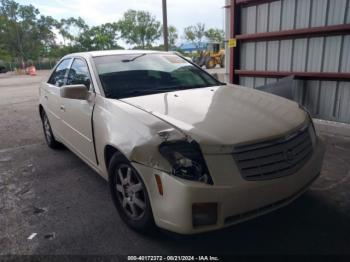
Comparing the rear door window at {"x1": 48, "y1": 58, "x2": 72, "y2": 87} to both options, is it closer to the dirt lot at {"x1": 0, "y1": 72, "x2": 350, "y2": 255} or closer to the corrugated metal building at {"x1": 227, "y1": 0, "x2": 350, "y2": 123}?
the dirt lot at {"x1": 0, "y1": 72, "x2": 350, "y2": 255}

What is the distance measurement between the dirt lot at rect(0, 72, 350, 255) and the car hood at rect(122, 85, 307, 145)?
92cm

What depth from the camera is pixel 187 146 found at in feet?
6.87

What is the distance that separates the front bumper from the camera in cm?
198

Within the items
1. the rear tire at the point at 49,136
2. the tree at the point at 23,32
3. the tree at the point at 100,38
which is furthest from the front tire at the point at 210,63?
the tree at the point at 23,32

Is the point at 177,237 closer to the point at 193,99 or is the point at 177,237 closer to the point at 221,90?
the point at 193,99

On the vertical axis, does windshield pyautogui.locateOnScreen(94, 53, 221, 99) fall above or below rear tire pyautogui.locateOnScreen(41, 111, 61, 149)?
above

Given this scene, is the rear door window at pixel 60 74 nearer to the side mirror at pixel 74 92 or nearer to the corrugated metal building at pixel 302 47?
the side mirror at pixel 74 92

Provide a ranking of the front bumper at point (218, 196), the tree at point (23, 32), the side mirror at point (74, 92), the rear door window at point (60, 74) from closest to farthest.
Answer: the front bumper at point (218, 196) < the side mirror at point (74, 92) < the rear door window at point (60, 74) < the tree at point (23, 32)

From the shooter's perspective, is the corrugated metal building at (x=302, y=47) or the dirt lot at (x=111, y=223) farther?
the corrugated metal building at (x=302, y=47)

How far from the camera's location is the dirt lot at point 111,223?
243 cm

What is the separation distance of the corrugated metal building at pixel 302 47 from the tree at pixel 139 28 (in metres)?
58.9

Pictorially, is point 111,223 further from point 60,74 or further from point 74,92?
point 60,74

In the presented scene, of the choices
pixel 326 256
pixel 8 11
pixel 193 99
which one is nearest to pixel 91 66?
pixel 193 99

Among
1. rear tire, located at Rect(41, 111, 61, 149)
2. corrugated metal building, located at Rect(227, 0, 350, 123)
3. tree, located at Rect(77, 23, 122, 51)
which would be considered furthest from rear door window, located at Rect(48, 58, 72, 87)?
tree, located at Rect(77, 23, 122, 51)
